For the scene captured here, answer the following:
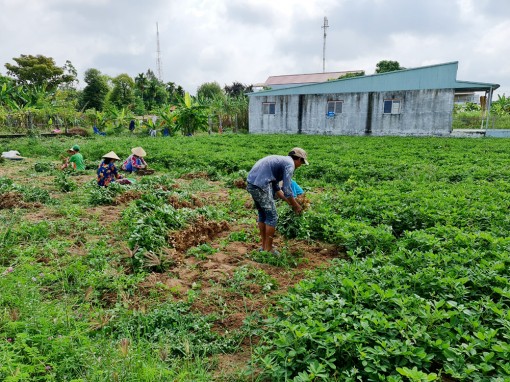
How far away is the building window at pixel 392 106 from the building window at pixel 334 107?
3.01 metres

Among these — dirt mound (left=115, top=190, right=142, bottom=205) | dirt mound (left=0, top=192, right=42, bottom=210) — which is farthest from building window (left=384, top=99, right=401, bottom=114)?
dirt mound (left=0, top=192, right=42, bottom=210)

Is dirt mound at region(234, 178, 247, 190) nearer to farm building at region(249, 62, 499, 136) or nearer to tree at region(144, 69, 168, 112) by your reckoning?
farm building at region(249, 62, 499, 136)

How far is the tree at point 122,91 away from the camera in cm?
3994

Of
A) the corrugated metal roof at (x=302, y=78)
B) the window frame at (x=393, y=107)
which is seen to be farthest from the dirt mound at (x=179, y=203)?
the corrugated metal roof at (x=302, y=78)

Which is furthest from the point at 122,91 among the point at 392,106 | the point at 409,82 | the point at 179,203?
the point at 179,203

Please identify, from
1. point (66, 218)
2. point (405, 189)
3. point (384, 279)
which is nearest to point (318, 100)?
point (405, 189)

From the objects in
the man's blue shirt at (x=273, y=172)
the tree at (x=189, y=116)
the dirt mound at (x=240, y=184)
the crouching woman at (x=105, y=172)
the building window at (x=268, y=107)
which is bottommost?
the dirt mound at (x=240, y=184)

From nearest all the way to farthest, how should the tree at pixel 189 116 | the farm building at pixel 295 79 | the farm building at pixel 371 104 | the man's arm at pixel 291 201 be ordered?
the man's arm at pixel 291 201
the farm building at pixel 371 104
the tree at pixel 189 116
the farm building at pixel 295 79

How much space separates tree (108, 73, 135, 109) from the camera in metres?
39.9

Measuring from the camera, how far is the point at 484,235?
4426 mm

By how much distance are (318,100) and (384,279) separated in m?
24.2

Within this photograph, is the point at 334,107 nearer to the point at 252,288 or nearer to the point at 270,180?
the point at 270,180

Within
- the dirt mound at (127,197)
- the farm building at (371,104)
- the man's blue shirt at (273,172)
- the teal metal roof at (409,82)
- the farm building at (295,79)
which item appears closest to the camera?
the man's blue shirt at (273,172)

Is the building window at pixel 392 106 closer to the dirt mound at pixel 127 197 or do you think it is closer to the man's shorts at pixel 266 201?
the dirt mound at pixel 127 197
